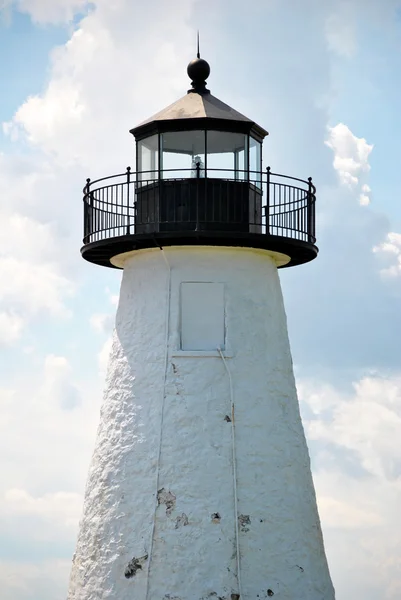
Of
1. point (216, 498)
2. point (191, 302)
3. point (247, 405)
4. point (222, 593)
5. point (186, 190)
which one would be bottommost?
point (222, 593)

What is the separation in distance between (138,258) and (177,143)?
1.74 m

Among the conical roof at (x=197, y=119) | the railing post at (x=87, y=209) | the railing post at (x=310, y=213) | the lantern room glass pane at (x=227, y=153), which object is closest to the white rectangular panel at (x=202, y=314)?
the lantern room glass pane at (x=227, y=153)

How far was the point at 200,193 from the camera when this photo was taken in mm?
16859

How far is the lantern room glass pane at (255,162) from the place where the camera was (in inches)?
688

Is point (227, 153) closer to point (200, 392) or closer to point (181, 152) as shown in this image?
point (181, 152)

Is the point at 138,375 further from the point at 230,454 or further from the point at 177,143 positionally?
the point at 177,143

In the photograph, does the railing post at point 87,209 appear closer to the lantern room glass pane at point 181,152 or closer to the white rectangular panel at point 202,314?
the lantern room glass pane at point 181,152

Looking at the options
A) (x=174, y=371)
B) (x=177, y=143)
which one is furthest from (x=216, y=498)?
(x=177, y=143)

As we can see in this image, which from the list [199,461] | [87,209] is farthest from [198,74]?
[199,461]

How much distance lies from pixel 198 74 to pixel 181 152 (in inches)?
57.5

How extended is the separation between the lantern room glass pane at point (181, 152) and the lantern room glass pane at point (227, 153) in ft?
0.42

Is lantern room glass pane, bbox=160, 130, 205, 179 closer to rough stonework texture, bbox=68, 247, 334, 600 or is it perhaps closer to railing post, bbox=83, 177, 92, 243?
rough stonework texture, bbox=68, 247, 334, 600

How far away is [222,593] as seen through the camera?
52.7 ft

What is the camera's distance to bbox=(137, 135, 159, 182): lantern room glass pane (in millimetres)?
17391
